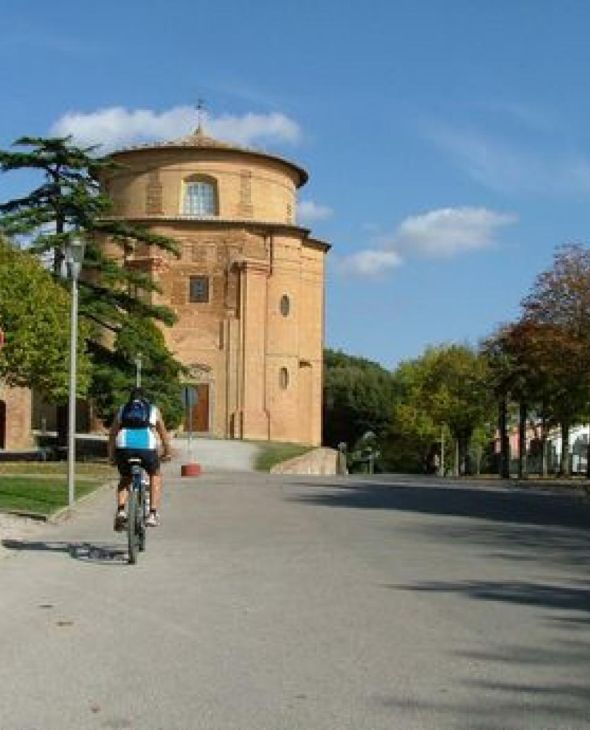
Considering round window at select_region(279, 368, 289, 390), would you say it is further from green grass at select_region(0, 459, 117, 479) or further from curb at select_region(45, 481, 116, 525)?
curb at select_region(45, 481, 116, 525)

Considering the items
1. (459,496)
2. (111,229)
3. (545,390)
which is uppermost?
(111,229)

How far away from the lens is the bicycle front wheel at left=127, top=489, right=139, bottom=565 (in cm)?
1221

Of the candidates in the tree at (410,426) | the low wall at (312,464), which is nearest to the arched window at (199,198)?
the low wall at (312,464)

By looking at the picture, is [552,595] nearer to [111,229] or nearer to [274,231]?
[111,229]

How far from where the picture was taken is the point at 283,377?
7238 centimetres

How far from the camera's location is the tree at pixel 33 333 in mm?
35344

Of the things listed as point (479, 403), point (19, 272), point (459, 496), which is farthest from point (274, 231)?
point (459, 496)

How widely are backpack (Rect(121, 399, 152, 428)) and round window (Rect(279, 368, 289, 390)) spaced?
59.1m

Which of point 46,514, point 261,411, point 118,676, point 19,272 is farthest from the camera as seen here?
point 261,411

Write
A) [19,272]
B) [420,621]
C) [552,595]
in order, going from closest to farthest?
[420,621] < [552,595] < [19,272]

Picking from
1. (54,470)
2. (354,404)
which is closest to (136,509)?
(54,470)

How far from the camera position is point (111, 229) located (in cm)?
4566

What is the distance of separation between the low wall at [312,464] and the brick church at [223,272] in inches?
195

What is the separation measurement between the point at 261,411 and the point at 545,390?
2139 cm
